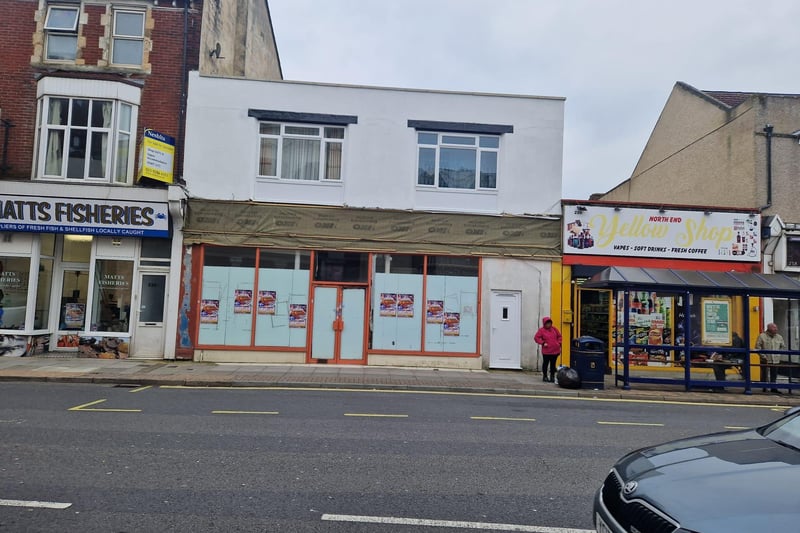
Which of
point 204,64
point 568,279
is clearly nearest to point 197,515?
point 568,279

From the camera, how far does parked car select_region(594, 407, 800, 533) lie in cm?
272

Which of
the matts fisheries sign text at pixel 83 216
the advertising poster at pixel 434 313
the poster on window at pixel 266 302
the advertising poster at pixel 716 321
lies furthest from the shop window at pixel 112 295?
the advertising poster at pixel 716 321

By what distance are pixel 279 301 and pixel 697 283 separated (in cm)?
1067

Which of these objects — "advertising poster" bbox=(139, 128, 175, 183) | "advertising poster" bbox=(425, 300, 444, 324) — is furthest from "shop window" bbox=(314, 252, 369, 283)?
"advertising poster" bbox=(139, 128, 175, 183)

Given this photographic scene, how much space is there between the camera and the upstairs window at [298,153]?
16172mm

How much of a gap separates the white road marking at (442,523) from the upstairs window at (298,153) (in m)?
12.5

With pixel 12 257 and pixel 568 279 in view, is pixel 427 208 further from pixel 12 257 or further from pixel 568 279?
pixel 12 257

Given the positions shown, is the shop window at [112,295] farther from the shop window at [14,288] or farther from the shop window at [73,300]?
the shop window at [14,288]

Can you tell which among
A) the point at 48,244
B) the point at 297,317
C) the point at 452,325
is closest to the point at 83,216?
the point at 48,244

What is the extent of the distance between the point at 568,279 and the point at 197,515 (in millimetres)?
13387

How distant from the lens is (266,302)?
15.6m

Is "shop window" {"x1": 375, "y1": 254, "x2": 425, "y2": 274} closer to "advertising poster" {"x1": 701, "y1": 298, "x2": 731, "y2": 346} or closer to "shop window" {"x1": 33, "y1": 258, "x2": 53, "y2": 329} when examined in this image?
"advertising poster" {"x1": 701, "y1": 298, "x2": 731, "y2": 346}

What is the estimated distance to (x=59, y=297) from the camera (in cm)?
1589

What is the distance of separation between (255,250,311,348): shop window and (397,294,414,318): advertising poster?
2569 mm
